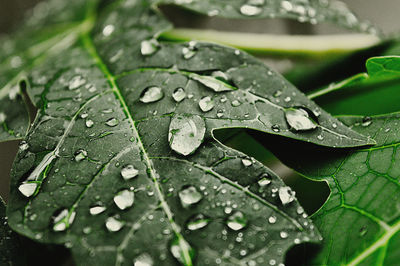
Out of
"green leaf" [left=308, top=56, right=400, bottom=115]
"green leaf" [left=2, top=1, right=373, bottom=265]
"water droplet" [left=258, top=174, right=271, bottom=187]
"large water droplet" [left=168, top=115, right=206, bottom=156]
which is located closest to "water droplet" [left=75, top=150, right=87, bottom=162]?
"green leaf" [left=2, top=1, right=373, bottom=265]

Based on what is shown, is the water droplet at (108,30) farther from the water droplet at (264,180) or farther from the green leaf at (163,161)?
the water droplet at (264,180)

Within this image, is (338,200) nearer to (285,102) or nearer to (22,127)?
(285,102)

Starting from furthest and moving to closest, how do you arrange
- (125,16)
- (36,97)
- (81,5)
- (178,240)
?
(81,5) → (125,16) → (36,97) → (178,240)

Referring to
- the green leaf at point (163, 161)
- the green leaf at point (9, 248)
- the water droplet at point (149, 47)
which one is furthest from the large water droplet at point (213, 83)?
the green leaf at point (9, 248)

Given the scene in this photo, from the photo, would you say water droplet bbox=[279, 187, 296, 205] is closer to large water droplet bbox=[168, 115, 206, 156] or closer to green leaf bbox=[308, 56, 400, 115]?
large water droplet bbox=[168, 115, 206, 156]

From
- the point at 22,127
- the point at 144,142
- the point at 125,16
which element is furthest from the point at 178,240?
the point at 125,16
